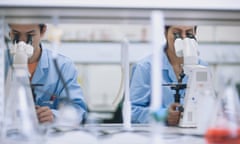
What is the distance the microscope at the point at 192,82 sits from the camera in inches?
62.0

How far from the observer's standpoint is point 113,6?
3.78 ft

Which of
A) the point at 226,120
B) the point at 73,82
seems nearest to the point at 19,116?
the point at 226,120

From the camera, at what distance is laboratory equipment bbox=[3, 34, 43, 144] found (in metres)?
1.21

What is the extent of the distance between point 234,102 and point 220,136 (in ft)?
0.52

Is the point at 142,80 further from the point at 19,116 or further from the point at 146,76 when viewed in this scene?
the point at 19,116

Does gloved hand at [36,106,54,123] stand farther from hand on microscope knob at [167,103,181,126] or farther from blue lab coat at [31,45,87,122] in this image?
hand on microscope knob at [167,103,181,126]

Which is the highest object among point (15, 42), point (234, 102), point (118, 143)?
point (15, 42)

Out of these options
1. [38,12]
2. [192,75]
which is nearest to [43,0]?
[38,12]

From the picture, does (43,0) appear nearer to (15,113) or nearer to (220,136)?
(15,113)

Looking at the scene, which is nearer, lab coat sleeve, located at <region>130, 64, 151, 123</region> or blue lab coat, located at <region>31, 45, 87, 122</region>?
blue lab coat, located at <region>31, 45, 87, 122</region>

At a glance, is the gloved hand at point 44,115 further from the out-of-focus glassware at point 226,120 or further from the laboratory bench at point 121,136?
the out-of-focus glassware at point 226,120

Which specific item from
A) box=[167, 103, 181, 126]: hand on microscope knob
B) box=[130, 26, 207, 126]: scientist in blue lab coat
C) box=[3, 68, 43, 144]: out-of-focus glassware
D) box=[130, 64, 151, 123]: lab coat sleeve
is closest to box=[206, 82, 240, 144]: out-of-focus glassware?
box=[167, 103, 181, 126]: hand on microscope knob

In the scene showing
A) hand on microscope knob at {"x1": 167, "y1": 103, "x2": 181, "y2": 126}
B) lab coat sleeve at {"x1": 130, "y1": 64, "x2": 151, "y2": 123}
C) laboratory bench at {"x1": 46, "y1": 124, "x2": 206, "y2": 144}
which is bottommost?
laboratory bench at {"x1": 46, "y1": 124, "x2": 206, "y2": 144}

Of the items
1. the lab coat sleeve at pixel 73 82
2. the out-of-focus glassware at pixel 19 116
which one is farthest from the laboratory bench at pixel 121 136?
the lab coat sleeve at pixel 73 82
